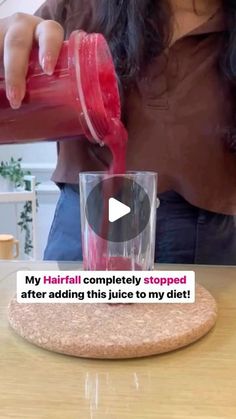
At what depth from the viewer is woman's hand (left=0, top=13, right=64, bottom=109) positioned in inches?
16.0

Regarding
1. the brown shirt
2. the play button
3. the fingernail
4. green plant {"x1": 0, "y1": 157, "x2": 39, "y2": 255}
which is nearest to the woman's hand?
the fingernail

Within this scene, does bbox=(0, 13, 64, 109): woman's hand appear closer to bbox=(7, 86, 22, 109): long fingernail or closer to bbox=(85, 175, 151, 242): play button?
bbox=(7, 86, 22, 109): long fingernail

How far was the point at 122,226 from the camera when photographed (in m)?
0.43

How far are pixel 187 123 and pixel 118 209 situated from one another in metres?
0.25

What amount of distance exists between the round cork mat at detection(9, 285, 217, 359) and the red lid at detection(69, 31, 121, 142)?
158 mm

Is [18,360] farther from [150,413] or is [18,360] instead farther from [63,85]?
[63,85]

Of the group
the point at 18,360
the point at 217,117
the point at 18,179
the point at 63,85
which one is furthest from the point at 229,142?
the point at 18,179

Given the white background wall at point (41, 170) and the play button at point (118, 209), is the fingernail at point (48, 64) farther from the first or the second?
the white background wall at point (41, 170)

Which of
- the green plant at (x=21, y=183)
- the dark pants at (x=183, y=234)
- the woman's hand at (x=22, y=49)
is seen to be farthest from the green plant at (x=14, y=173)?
the woman's hand at (x=22, y=49)

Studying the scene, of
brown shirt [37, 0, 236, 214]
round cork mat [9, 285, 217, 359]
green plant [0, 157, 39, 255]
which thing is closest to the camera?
round cork mat [9, 285, 217, 359]

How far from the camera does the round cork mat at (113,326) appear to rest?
323mm

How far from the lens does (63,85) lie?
16.3 inches

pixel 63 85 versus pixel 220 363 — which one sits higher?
pixel 63 85

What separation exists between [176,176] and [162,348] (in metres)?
0.33
